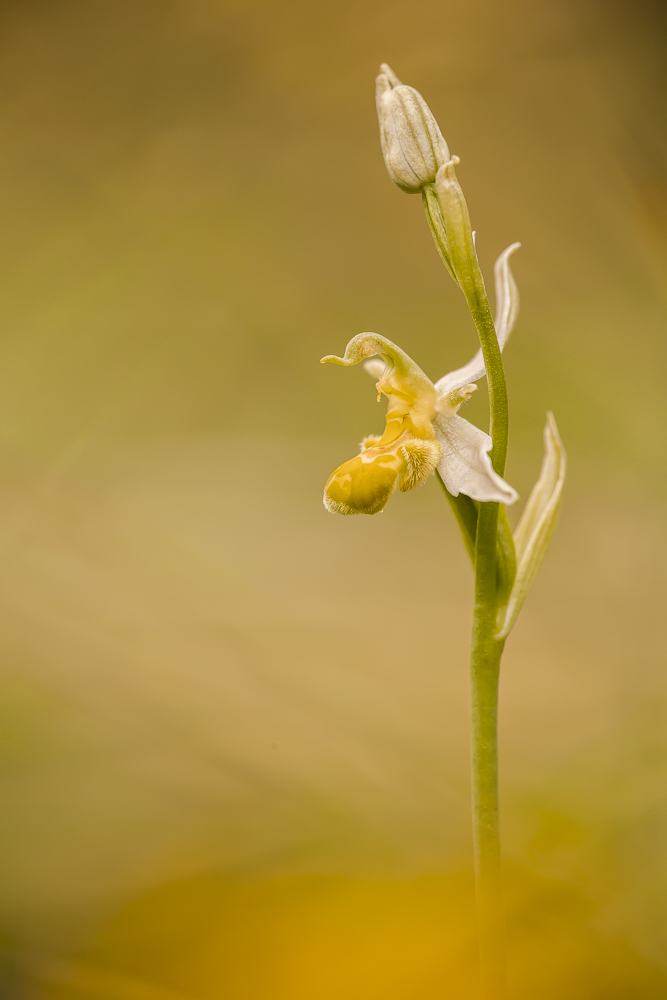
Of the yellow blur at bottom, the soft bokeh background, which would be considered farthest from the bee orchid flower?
the soft bokeh background

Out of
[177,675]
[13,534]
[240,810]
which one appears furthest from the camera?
[13,534]

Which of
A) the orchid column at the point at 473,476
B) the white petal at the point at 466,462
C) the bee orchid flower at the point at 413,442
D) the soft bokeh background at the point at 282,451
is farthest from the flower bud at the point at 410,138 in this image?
the soft bokeh background at the point at 282,451

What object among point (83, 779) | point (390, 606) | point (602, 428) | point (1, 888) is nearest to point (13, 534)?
point (83, 779)

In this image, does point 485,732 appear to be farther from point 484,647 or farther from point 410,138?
point 410,138

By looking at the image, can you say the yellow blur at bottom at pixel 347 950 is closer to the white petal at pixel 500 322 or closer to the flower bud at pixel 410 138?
the white petal at pixel 500 322

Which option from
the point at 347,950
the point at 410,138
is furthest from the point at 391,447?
the point at 347,950

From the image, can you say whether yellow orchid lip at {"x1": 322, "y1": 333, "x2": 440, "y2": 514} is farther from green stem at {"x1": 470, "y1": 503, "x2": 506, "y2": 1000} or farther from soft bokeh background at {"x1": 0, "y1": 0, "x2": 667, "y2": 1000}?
soft bokeh background at {"x1": 0, "y1": 0, "x2": 667, "y2": 1000}

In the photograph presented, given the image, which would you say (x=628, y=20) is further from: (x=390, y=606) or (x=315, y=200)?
(x=390, y=606)

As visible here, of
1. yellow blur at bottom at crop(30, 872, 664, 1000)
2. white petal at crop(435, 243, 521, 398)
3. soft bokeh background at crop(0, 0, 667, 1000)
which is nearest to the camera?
yellow blur at bottom at crop(30, 872, 664, 1000)
